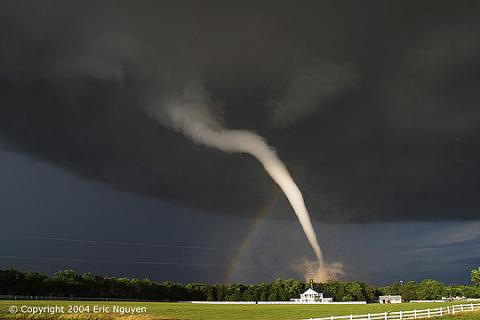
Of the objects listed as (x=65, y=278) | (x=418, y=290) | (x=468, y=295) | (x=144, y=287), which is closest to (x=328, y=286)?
(x=418, y=290)

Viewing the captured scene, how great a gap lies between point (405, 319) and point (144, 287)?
136591mm

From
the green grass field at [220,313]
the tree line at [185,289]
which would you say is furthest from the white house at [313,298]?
the green grass field at [220,313]

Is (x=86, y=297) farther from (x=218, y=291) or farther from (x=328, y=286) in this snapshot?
(x=328, y=286)

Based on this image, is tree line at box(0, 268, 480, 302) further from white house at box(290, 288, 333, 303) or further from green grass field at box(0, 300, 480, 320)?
green grass field at box(0, 300, 480, 320)

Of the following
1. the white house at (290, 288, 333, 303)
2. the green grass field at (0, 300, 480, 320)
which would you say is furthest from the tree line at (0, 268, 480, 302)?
the green grass field at (0, 300, 480, 320)

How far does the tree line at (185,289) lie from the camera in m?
140

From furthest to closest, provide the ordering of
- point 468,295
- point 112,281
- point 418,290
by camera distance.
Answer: point 418,290 < point 468,295 < point 112,281

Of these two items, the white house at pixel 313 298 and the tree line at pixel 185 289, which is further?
the white house at pixel 313 298

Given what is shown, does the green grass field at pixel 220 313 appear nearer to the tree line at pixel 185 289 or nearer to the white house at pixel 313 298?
the tree line at pixel 185 289

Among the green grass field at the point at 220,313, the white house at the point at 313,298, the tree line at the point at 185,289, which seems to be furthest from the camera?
the white house at the point at 313,298

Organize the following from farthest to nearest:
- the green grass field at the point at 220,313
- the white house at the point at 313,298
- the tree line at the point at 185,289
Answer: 1. the white house at the point at 313,298
2. the tree line at the point at 185,289
3. the green grass field at the point at 220,313

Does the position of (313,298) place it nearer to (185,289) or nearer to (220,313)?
(185,289)

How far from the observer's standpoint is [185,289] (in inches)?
6914

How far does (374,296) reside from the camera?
185 meters
